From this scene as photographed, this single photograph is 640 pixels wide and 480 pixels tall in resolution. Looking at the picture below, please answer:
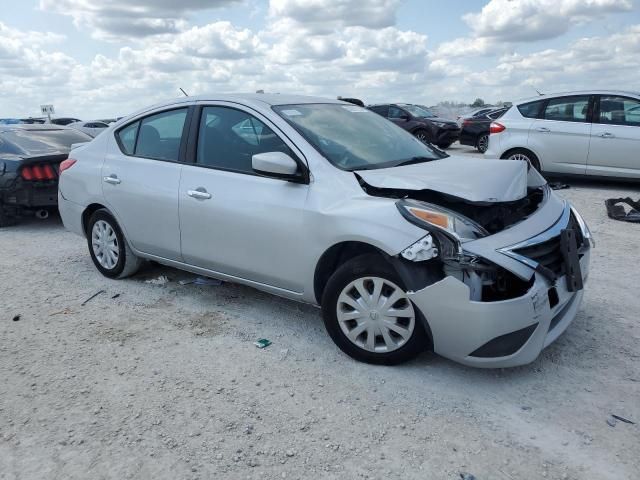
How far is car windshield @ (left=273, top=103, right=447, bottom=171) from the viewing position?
3.89 m

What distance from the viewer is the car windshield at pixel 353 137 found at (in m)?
3.89

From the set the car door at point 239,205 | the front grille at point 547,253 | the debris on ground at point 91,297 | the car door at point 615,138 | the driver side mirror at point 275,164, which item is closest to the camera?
the front grille at point 547,253

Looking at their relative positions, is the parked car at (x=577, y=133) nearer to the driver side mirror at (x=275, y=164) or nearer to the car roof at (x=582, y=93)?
the car roof at (x=582, y=93)

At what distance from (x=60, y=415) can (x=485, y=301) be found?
240 cm

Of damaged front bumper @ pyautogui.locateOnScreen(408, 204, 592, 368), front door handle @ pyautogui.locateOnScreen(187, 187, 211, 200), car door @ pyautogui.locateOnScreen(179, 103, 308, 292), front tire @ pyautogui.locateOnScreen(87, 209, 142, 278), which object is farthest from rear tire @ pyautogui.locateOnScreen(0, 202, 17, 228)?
damaged front bumper @ pyautogui.locateOnScreen(408, 204, 592, 368)

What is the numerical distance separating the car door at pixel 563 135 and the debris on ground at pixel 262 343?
740 centimetres

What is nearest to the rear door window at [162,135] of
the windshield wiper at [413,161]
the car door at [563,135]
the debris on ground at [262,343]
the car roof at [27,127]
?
the debris on ground at [262,343]

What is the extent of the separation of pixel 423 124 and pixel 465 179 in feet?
49.7

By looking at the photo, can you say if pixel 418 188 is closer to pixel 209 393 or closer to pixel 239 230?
pixel 239 230

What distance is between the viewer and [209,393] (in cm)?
330

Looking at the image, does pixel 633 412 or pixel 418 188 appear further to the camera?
pixel 418 188

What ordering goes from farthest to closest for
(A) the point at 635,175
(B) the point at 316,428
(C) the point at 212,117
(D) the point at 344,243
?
(A) the point at 635,175
(C) the point at 212,117
(D) the point at 344,243
(B) the point at 316,428

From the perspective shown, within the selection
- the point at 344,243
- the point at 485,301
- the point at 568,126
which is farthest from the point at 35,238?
the point at 568,126

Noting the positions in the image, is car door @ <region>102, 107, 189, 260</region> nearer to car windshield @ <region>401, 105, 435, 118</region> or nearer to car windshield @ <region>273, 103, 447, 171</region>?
car windshield @ <region>273, 103, 447, 171</region>
